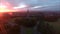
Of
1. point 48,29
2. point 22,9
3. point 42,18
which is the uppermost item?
point 22,9

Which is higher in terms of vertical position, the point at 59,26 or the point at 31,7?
the point at 31,7

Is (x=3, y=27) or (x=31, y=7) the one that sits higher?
(x=31, y=7)

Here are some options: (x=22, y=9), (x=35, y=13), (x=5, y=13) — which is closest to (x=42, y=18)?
(x=35, y=13)

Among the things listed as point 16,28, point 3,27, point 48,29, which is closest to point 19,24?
point 16,28

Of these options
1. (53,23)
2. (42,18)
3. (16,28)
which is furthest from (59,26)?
(16,28)

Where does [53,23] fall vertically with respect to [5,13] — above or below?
below

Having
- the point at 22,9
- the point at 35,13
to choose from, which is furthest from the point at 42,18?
the point at 22,9

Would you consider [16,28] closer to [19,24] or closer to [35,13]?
[19,24]

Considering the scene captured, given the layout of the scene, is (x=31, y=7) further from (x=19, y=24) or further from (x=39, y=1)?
(x=19, y=24)

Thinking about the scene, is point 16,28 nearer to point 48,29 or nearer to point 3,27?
point 3,27
